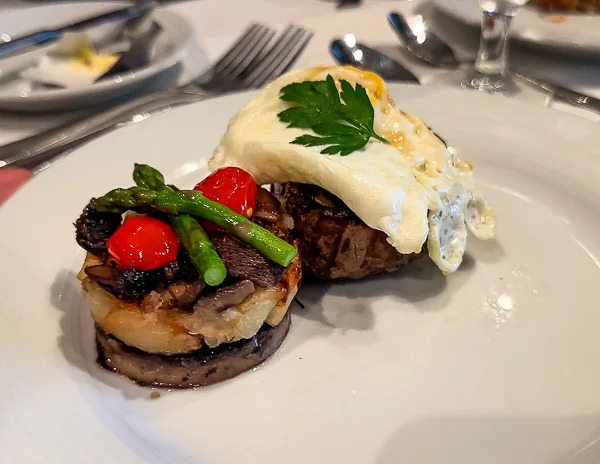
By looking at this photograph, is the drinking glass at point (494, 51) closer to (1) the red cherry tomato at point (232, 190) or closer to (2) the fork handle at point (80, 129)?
(2) the fork handle at point (80, 129)

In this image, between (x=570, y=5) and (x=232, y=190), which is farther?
(x=570, y=5)

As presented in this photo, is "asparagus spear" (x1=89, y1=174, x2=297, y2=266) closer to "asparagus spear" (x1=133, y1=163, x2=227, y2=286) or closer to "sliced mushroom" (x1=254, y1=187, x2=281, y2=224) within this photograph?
"asparagus spear" (x1=133, y1=163, x2=227, y2=286)

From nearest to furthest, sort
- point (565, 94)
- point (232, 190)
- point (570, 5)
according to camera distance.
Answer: point (232, 190), point (565, 94), point (570, 5)

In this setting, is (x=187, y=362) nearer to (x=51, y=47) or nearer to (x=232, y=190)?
(x=232, y=190)

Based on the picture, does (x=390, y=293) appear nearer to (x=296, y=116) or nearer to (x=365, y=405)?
(x=365, y=405)

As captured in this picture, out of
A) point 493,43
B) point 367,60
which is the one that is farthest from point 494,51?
point 367,60

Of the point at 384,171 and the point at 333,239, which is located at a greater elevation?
the point at 384,171
